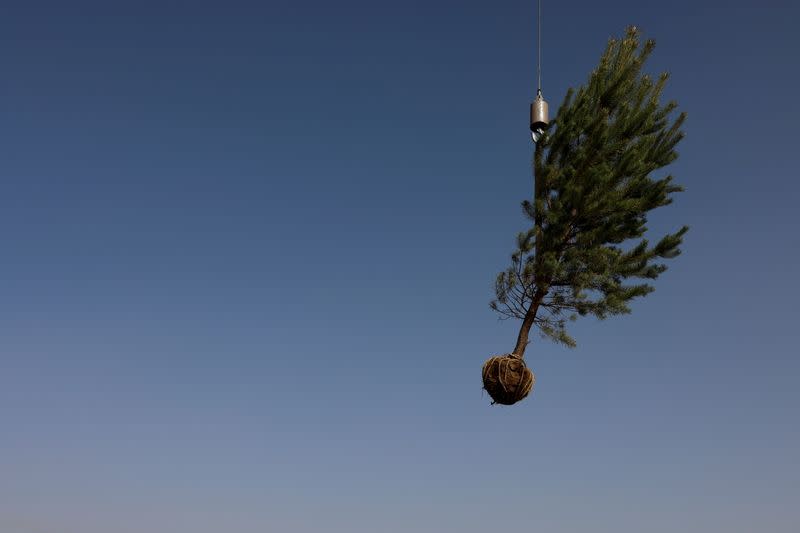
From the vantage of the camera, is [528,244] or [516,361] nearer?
[516,361]

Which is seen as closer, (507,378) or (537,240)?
(507,378)

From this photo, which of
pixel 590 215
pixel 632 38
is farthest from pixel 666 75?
pixel 590 215

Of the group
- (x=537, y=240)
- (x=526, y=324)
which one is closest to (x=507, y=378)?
(x=526, y=324)

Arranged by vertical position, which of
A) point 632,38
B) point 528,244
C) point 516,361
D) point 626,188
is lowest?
point 516,361

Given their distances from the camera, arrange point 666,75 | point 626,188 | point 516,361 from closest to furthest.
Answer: point 516,361, point 626,188, point 666,75

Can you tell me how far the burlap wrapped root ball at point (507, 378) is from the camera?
31.0ft

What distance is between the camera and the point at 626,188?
10352 millimetres

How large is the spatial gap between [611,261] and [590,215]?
0.80 metres

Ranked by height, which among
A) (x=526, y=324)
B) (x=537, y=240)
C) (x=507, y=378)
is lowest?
(x=507, y=378)

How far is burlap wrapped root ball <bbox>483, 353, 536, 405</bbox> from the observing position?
9445mm

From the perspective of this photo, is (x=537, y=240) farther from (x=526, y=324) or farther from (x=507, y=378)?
(x=507, y=378)

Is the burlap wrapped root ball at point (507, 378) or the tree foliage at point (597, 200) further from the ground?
the tree foliage at point (597, 200)

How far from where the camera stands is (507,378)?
944 cm

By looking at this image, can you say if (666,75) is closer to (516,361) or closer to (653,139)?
(653,139)
